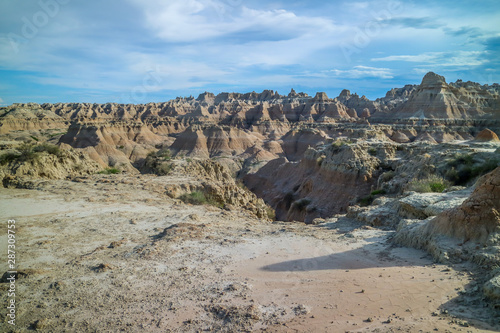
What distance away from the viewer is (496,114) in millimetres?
65500

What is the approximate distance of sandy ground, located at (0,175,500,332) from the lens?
4.58 m

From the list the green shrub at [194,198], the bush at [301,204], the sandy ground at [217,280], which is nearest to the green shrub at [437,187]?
the sandy ground at [217,280]

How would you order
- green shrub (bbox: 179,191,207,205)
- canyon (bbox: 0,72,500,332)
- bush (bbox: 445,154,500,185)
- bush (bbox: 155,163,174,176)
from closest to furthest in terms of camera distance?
canyon (bbox: 0,72,500,332)
green shrub (bbox: 179,191,207,205)
bush (bbox: 445,154,500,185)
bush (bbox: 155,163,174,176)

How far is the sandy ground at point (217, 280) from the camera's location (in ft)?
15.0

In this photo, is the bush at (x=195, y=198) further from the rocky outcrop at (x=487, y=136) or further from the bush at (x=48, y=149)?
the rocky outcrop at (x=487, y=136)

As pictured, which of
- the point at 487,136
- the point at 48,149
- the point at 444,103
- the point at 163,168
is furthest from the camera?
the point at 444,103

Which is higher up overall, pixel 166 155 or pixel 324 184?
pixel 166 155

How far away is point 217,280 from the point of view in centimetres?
589

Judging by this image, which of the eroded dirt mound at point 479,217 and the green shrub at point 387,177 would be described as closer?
the eroded dirt mound at point 479,217

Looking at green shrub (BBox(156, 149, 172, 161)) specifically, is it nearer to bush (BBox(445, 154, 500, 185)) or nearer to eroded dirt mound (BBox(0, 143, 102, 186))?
eroded dirt mound (BBox(0, 143, 102, 186))

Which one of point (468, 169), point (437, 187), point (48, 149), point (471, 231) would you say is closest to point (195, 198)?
point (48, 149)

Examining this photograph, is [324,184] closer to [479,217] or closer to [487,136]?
[487,136]

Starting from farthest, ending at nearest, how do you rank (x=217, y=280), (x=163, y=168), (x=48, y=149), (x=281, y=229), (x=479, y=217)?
(x=163, y=168) < (x=48, y=149) < (x=281, y=229) < (x=479, y=217) < (x=217, y=280)

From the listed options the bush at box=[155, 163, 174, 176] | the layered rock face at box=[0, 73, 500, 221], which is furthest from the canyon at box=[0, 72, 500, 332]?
the layered rock face at box=[0, 73, 500, 221]
